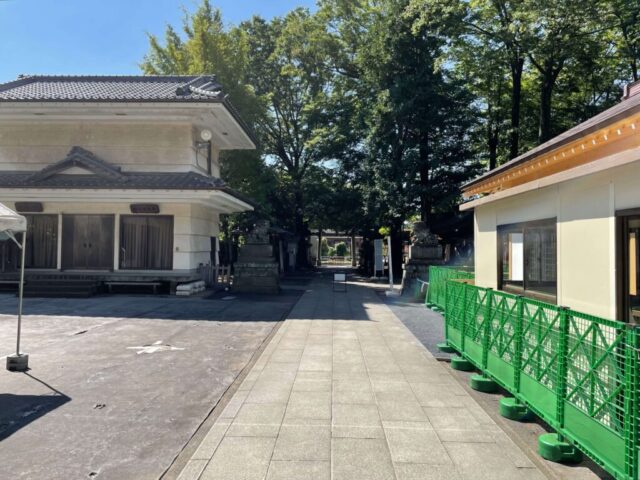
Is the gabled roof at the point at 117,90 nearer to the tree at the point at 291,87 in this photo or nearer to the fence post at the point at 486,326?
the tree at the point at 291,87

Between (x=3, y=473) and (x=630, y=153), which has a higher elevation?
(x=630, y=153)

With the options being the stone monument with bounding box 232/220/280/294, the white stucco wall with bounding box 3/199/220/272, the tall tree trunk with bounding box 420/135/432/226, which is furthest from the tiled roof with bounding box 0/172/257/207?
→ the tall tree trunk with bounding box 420/135/432/226

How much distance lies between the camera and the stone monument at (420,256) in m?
17.9

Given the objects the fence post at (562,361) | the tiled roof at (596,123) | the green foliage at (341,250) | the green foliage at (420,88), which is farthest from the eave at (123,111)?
the green foliage at (341,250)

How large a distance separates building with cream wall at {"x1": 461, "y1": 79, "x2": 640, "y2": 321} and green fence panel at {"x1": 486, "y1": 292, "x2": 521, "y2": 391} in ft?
4.45

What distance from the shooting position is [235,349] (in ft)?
25.9

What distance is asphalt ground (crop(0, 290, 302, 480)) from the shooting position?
383cm

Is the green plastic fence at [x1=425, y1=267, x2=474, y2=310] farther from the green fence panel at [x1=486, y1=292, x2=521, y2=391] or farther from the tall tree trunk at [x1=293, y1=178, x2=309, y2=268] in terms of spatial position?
the tall tree trunk at [x1=293, y1=178, x2=309, y2=268]

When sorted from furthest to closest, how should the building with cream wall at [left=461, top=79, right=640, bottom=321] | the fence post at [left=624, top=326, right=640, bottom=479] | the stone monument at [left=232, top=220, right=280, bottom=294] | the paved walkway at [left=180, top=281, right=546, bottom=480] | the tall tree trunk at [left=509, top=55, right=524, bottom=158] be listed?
the tall tree trunk at [left=509, top=55, right=524, bottom=158] < the stone monument at [left=232, top=220, right=280, bottom=294] < the building with cream wall at [left=461, top=79, right=640, bottom=321] < the paved walkway at [left=180, top=281, right=546, bottom=480] < the fence post at [left=624, top=326, right=640, bottom=479]

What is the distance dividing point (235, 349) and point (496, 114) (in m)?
21.9

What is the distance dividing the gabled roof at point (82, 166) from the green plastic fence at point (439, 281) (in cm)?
1131

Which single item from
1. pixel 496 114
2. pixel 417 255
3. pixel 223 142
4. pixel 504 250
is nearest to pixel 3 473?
pixel 504 250

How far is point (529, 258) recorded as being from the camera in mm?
8109

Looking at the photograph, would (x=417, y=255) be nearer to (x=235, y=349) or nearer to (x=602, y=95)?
(x=235, y=349)
